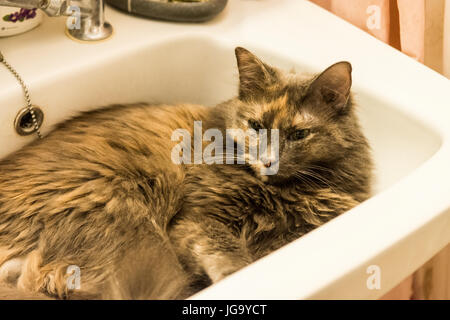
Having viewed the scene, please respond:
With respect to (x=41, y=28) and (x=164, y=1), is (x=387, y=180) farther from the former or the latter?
(x=41, y=28)

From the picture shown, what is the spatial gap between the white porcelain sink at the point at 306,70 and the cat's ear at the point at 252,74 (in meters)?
0.21

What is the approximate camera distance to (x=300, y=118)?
3.51 ft

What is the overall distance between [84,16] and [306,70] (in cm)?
60

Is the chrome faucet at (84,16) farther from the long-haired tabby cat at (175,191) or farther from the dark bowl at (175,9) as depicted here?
the long-haired tabby cat at (175,191)

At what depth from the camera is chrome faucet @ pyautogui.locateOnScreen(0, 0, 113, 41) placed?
3.82 ft

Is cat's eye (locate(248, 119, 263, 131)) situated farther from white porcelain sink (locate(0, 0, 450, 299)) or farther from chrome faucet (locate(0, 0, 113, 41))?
chrome faucet (locate(0, 0, 113, 41))

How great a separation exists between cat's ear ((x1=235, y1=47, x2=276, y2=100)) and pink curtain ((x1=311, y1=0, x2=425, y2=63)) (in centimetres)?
45

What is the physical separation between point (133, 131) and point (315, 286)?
626 millimetres

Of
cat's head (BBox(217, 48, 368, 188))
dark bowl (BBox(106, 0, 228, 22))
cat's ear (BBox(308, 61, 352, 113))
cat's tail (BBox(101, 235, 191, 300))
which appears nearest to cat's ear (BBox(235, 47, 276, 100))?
cat's head (BBox(217, 48, 368, 188))

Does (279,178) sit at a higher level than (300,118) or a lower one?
lower

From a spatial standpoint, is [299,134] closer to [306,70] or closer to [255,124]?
[255,124]

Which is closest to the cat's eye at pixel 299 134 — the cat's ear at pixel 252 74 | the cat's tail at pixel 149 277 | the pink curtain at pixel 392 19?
the cat's ear at pixel 252 74

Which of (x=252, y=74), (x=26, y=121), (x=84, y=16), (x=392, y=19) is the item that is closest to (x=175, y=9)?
(x=84, y=16)

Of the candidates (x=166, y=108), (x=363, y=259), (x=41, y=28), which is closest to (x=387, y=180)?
(x=363, y=259)
